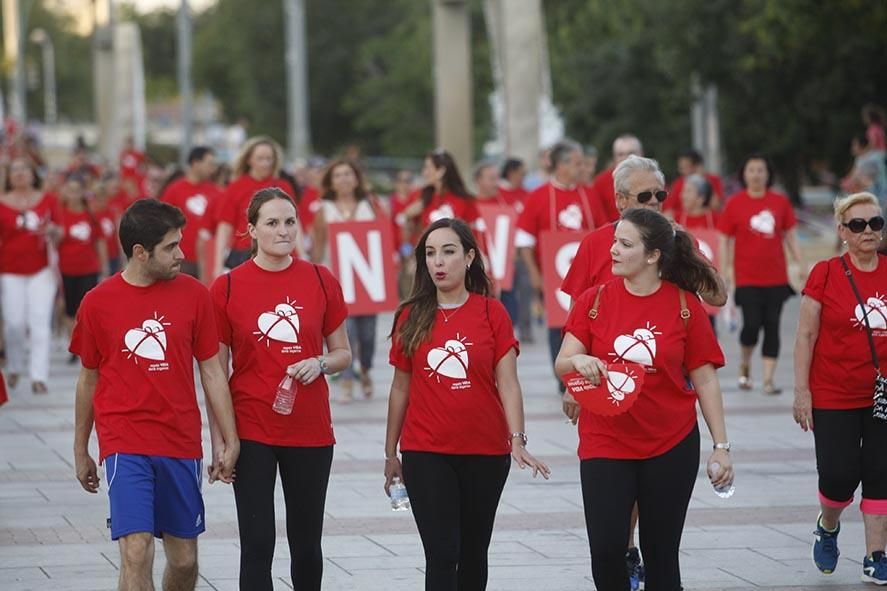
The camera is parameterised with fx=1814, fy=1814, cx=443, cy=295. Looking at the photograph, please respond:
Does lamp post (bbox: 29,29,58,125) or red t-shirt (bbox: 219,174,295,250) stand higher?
lamp post (bbox: 29,29,58,125)

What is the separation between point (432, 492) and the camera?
253 inches

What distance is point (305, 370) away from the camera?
21.6 ft

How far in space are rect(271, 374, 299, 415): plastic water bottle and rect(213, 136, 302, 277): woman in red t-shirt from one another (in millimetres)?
6632

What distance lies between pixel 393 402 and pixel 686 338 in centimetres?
110

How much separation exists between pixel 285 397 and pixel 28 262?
28.9 feet

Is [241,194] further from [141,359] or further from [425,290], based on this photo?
[141,359]

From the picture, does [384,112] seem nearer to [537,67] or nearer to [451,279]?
[537,67]

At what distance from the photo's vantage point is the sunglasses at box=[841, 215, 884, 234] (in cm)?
784

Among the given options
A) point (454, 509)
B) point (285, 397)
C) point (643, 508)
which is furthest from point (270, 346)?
point (643, 508)

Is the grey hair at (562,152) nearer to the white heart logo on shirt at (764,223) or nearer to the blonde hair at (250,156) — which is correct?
the white heart logo on shirt at (764,223)

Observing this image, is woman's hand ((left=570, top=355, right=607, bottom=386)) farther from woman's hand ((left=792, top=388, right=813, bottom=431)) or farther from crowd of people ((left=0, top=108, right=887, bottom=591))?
woman's hand ((left=792, top=388, right=813, bottom=431))

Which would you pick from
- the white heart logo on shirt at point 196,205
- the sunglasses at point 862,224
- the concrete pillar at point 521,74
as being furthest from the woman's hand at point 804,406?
the concrete pillar at point 521,74

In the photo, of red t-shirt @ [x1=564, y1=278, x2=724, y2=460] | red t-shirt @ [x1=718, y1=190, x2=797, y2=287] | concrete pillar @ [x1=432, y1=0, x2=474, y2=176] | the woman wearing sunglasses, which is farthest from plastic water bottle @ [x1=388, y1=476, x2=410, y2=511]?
concrete pillar @ [x1=432, y1=0, x2=474, y2=176]

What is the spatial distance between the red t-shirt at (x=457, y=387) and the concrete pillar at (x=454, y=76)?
63.2ft
